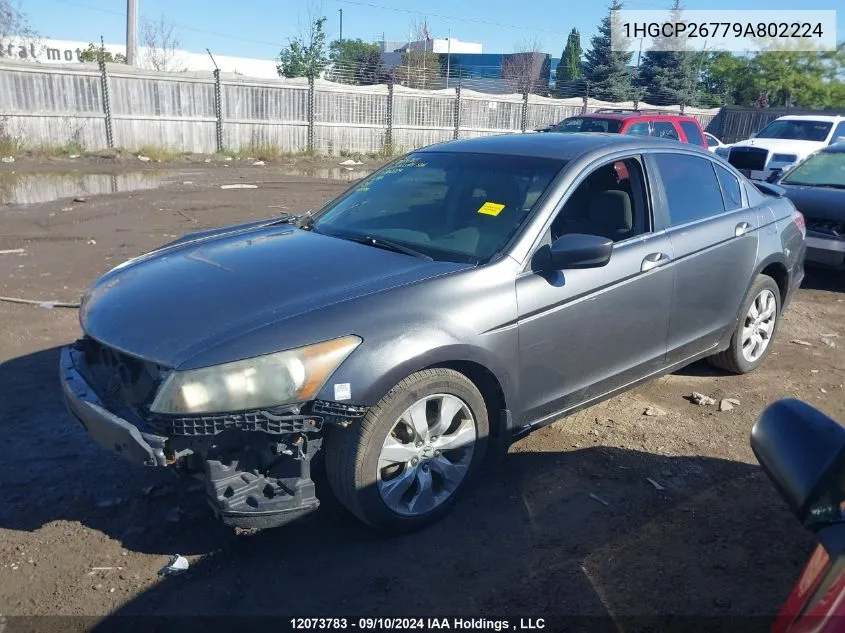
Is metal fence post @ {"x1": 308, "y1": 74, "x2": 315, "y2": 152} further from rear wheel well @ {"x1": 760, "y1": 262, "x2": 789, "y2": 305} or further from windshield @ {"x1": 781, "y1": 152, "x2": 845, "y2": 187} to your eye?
rear wheel well @ {"x1": 760, "y1": 262, "x2": 789, "y2": 305}

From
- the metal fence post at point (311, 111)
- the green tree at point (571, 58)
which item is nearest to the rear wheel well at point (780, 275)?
the metal fence post at point (311, 111)

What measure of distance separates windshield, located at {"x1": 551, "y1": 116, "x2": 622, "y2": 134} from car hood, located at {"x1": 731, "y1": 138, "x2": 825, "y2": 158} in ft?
15.3

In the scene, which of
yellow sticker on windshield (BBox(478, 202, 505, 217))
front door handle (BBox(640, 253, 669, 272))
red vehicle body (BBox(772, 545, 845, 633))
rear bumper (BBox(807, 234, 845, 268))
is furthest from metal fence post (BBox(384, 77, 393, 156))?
red vehicle body (BBox(772, 545, 845, 633))

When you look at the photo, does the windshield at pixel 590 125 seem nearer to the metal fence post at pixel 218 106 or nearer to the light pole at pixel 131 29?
the metal fence post at pixel 218 106

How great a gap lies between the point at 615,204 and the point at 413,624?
107 inches

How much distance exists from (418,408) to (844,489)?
192cm

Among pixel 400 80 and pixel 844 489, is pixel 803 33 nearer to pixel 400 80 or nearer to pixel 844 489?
pixel 400 80

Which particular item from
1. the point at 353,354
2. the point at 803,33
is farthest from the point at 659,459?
the point at 803,33

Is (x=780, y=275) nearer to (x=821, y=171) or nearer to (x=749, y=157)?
(x=821, y=171)

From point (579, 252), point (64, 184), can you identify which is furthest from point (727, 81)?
point (579, 252)

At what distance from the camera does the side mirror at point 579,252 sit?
142 inches

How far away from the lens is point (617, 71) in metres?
40.5

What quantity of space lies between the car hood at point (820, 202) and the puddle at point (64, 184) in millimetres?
11653

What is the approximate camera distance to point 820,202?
324 inches
